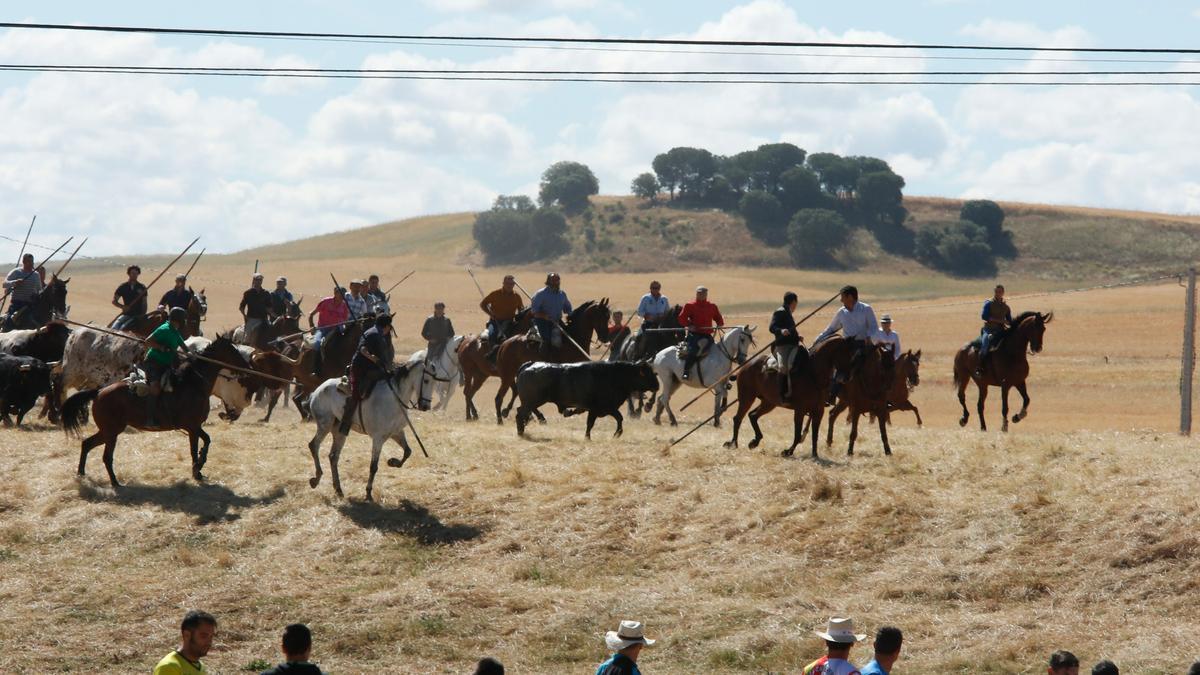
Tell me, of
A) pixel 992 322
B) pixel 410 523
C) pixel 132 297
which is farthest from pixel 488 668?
pixel 132 297

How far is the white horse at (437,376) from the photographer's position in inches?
805

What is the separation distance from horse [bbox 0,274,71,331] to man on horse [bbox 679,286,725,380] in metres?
12.5

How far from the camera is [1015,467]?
20672mm

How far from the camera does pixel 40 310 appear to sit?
31.2 metres

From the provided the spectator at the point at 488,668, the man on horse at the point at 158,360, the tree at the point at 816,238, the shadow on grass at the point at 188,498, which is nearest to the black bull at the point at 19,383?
the shadow on grass at the point at 188,498

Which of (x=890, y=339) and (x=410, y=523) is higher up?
(x=890, y=339)

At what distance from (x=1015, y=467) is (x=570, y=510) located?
5984 millimetres

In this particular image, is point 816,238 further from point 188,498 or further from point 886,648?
point 886,648

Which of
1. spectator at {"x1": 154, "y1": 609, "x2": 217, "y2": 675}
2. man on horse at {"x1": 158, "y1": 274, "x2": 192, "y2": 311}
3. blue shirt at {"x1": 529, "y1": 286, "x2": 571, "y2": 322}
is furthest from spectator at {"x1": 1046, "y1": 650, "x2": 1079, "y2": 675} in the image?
man on horse at {"x1": 158, "y1": 274, "x2": 192, "y2": 311}

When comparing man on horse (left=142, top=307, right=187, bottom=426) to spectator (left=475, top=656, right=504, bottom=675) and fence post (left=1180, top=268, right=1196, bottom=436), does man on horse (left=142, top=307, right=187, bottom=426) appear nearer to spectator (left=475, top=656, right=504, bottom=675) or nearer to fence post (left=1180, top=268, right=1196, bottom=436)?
spectator (left=475, top=656, right=504, bottom=675)

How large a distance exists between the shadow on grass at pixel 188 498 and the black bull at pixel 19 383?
5548 millimetres

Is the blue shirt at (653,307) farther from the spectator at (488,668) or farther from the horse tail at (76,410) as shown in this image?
the spectator at (488,668)

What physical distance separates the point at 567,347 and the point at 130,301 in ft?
27.7

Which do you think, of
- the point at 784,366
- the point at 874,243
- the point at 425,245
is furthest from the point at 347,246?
the point at 784,366
